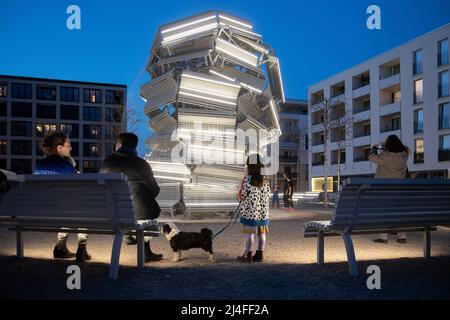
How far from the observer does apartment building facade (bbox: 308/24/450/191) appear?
39.2m

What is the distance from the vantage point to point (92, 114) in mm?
80062

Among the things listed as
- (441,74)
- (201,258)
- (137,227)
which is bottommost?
(201,258)

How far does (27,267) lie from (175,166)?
326 inches

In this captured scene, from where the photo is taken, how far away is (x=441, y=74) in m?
39.4

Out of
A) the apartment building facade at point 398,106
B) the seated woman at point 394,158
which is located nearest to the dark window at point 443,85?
the apartment building facade at point 398,106

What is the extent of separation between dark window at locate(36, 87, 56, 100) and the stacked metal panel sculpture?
224 feet

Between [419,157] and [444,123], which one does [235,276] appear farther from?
[419,157]

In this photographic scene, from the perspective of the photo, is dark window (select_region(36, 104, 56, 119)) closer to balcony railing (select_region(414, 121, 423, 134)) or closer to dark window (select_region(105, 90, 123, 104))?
dark window (select_region(105, 90, 123, 104))
